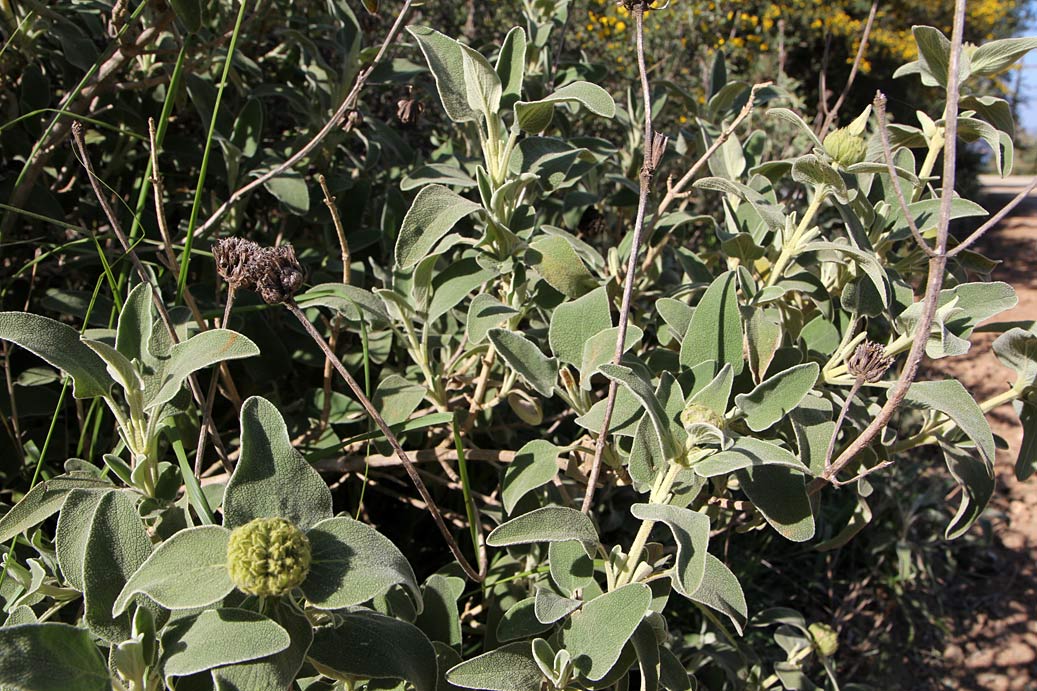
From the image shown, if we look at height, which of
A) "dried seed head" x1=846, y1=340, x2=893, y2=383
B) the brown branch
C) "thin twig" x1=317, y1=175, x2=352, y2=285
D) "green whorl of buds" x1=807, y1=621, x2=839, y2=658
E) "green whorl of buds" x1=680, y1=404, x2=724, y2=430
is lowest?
"green whorl of buds" x1=807, y1=621, x2=839, y2=658

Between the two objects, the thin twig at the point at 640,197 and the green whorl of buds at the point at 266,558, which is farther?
the thin twig at the point at 640,197

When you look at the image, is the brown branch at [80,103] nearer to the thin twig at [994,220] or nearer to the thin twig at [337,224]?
the thin twig at [337,224]

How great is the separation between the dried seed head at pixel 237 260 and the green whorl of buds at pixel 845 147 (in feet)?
2.95

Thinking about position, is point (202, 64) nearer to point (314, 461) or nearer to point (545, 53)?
point (545, 53)

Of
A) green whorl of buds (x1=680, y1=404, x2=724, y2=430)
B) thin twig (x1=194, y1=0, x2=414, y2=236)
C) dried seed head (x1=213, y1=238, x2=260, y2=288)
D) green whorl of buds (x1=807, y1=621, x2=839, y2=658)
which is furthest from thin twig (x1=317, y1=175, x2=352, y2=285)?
green whorl of buds (x1=807, y1=621, x2=839, y2=658)

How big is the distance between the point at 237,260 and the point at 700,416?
603 millimetres

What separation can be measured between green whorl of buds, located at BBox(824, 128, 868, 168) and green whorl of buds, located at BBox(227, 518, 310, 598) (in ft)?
3.30

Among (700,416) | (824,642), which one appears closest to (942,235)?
(700,416)

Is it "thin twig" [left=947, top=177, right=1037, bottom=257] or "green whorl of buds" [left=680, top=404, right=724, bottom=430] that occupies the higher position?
"thin twig" [left=947, top=177, right=1037, bottom=257]

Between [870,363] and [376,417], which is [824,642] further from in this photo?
[376,417]

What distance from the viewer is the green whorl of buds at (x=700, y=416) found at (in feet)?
3.31

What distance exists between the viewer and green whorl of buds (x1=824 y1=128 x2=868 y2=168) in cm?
130

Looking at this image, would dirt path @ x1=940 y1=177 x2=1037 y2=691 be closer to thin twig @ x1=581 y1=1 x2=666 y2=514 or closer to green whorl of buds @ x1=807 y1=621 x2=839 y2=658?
green whorl of buds @ x1=807 y1=621 x2=839 y2=658

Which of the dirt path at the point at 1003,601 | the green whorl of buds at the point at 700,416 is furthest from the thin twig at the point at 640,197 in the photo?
the dirt path at the point at 1003,601
